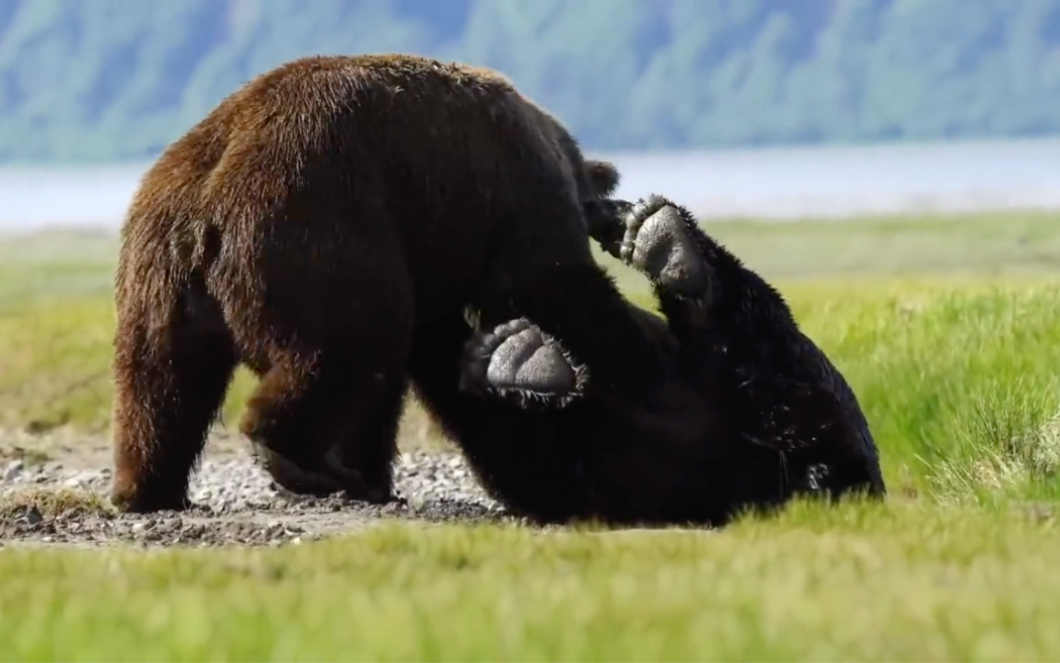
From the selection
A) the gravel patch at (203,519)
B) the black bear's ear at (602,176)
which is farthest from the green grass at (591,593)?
the black bear's ear at (602,176)

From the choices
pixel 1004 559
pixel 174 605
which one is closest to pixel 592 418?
pixel 1004 559

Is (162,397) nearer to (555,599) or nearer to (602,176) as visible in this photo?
(602,176)

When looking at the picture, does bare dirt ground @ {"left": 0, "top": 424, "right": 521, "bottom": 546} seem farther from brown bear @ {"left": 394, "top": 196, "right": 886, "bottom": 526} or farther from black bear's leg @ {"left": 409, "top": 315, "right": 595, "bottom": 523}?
brown bear @ {"left": 394, "top": 196, "right": 886, "bottom": 526}

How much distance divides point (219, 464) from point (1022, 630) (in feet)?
37.9

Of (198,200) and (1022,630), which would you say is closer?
(1022,630)

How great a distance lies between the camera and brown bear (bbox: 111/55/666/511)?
6.31m

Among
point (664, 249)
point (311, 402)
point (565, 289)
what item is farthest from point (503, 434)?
point (311, 402)

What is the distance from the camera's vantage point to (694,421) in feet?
23.9

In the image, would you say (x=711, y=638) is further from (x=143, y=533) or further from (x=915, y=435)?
(x=915, y=435)

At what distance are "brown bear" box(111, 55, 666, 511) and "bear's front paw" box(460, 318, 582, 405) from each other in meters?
0.19

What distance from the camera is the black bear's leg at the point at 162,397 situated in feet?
21.8

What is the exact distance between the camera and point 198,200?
651 centimetres

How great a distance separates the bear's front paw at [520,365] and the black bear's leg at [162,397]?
0.91 m

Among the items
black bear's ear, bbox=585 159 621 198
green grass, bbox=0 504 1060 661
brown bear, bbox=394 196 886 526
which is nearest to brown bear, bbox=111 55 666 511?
brown bear, bbox=394 196 886 526
